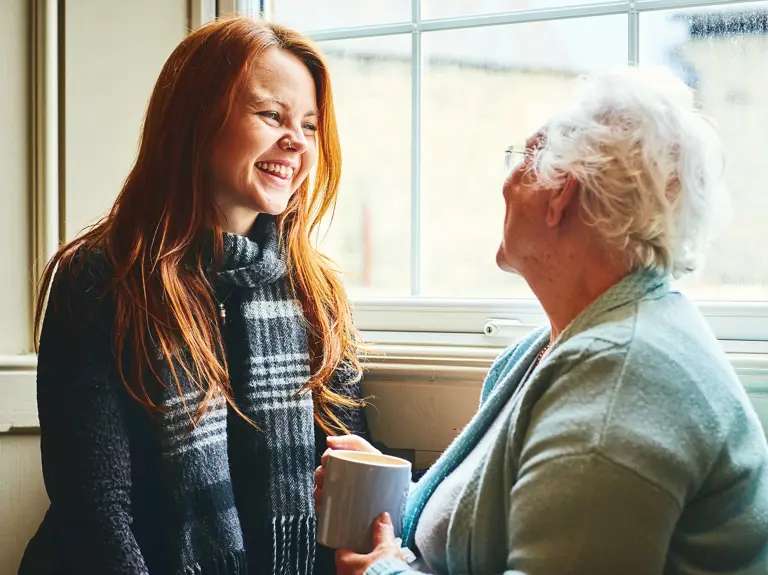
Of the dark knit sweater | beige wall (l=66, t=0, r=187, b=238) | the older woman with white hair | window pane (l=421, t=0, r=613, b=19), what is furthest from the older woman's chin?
beige wall (l=66, t=0, r=187, b=238)

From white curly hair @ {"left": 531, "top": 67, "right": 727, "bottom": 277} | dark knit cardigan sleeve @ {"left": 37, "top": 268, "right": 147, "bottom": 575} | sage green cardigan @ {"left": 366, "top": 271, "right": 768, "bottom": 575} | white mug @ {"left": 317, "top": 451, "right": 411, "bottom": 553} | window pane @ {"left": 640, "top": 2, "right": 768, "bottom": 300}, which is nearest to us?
sage green cardigan @ {"left": 366, "top": 271, "right": 768, "bottom": 575}

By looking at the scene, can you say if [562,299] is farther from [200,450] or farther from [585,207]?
[200,450]

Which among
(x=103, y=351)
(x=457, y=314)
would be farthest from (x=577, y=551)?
(x=457, y=314)

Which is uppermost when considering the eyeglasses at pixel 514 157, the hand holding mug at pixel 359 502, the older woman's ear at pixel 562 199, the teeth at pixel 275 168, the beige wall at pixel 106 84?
the beige wall at pixel 106 84

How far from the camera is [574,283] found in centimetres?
95

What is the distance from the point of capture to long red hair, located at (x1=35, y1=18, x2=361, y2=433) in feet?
4.00

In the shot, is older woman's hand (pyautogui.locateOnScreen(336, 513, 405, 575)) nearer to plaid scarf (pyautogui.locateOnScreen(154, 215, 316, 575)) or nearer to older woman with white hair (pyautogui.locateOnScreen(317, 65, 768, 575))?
older woman with white hair (pyautogui.locateOnScreen(317, 65, 768, 575))

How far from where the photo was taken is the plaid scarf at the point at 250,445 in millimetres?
1205

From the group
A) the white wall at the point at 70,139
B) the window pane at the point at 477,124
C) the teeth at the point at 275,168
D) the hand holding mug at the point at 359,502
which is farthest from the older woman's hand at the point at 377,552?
the white wall at the point at 70,139

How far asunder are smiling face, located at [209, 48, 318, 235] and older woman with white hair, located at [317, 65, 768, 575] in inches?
18.0

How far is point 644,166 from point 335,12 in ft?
3.60

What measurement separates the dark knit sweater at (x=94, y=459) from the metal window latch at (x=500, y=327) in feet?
1.84

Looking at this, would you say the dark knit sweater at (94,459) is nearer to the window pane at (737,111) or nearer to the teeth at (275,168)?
the teeth at (275,168)

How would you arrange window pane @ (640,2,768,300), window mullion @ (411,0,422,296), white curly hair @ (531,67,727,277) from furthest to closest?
1. window mullion @ (411,0,422,296)
2. window pane @ (640,2,768,300)
3. white curly hair @ (531,67,727,277)
